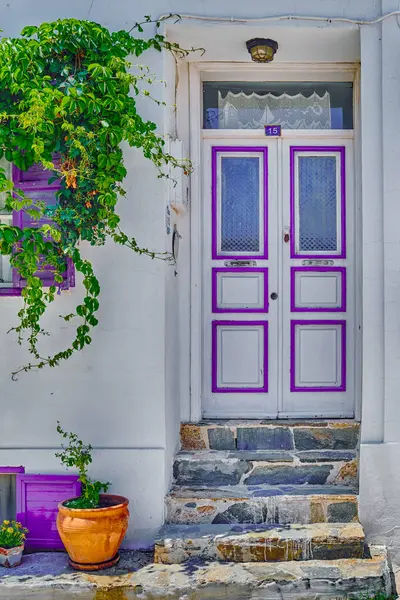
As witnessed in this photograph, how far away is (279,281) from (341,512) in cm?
186

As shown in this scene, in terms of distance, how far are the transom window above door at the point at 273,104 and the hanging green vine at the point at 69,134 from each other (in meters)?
1.13

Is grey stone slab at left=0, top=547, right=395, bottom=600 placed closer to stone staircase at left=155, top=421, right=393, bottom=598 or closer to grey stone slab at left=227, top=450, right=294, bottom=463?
stone staircase at left=155, top=421, right=393, bottom=598

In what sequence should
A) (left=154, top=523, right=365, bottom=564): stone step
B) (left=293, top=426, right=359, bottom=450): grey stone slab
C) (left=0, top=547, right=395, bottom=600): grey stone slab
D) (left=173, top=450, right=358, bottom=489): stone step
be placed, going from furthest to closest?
(left=293, top=426, right=359, bottom=450): grey stone slab
(left=173, top=450, right=358, bottom=489): stone step
(left=154, top=523, right=365, bottom=564): stone step
(left=0, top=547, right=395, bottom=600): grey stone slab

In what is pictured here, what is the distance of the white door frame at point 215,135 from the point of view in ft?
19.8

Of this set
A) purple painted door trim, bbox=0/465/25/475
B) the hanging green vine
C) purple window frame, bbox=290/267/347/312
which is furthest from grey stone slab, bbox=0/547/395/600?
purple window frame, bbox=290/267/347/312

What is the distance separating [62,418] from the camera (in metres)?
5.39

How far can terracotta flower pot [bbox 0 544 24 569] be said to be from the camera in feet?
16.4

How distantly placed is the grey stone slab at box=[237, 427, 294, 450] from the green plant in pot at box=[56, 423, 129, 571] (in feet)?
3.77

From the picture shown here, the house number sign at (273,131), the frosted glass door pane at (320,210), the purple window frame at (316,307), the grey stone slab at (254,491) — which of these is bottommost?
the grey stone slab at (254,491)

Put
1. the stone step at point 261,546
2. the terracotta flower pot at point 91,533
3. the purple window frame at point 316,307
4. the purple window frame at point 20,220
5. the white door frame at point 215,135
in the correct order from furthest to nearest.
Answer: the purple window frame at point 316,307 → the white door frame at point 215,135 → the purple window frame at point 20,220 → the stone step at point 261,546 → the terracotta flower pot at point 91,533

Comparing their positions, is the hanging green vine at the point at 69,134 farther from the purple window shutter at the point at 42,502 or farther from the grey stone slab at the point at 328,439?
the grey stone slab at the point at 328,439

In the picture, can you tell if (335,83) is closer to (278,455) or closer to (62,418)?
(278,455)

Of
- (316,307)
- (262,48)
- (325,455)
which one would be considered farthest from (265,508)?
(262,48)

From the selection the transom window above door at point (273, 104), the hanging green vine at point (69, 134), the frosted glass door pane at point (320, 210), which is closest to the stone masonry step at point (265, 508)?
the hanging green vine at point (69, 134)
